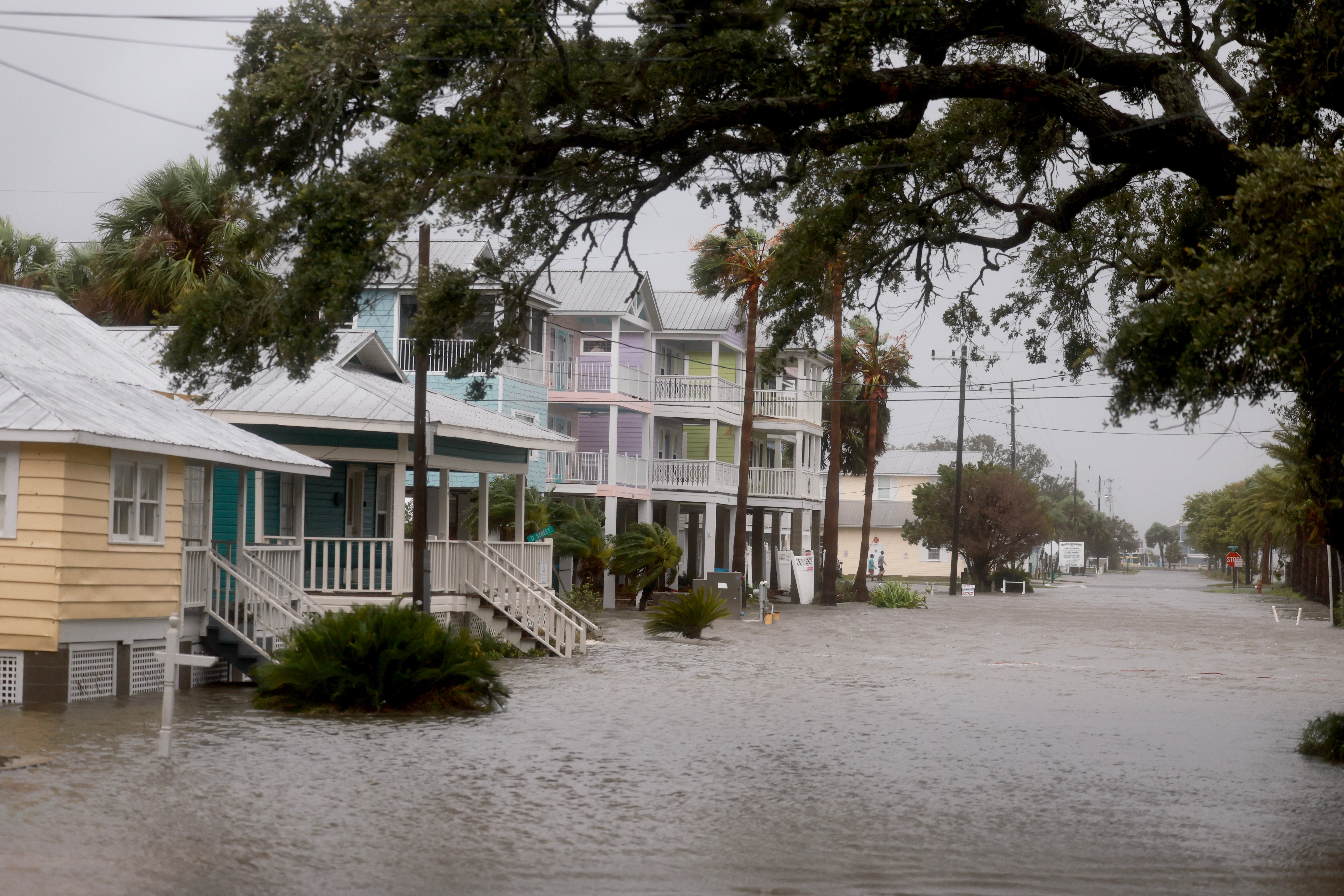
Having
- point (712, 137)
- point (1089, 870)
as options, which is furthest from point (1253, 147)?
point (1089, 870)

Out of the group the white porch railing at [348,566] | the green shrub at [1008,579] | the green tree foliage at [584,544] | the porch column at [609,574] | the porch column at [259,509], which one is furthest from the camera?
the green shrub at [1008,579]

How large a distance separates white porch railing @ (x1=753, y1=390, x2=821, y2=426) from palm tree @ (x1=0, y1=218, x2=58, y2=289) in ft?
84.7

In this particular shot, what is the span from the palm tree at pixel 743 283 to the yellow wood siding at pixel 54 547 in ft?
100

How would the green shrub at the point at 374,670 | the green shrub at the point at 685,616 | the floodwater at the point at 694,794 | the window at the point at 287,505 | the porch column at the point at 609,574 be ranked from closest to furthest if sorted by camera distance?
the floodwater at the point at 694,794 → the green shrub at the point at 374,670 → the window at the point at 287,505 → the green shrub at the point at 685,616 → the porch column at the point at 609,574

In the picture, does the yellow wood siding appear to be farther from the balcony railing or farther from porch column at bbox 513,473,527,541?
the balcony railing

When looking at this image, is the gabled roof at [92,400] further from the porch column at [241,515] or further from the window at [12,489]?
the porch column at [241,515]

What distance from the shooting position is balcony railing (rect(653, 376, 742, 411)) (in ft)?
167

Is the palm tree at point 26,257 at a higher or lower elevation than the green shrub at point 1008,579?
higher

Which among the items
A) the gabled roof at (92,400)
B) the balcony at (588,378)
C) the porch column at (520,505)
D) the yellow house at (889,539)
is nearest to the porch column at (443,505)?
the porch column at (520,505)

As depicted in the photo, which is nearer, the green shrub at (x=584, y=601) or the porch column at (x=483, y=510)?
the porch column at (x=483, y=510)

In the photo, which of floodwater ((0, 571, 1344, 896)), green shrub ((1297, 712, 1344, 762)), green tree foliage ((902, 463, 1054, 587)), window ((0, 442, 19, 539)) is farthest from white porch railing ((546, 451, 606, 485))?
green shrub ((1297, 712, 1344, 762))

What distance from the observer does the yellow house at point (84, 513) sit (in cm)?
1684

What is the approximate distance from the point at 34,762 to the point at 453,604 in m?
13.3

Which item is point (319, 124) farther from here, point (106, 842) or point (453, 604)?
point (453, 604)
